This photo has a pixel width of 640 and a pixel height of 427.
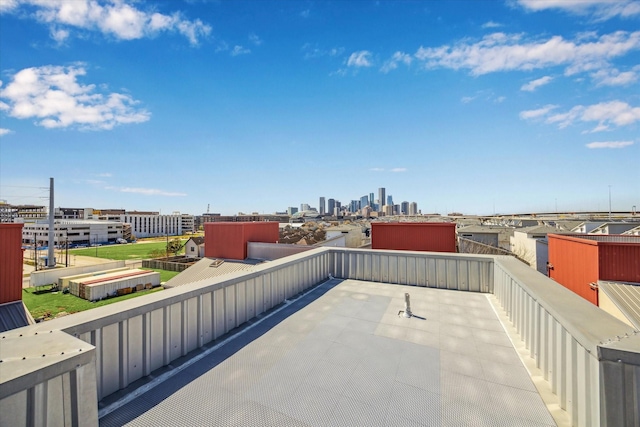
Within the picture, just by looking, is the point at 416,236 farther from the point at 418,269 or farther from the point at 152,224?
the point at 152,224

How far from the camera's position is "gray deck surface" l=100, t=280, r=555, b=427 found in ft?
8.84

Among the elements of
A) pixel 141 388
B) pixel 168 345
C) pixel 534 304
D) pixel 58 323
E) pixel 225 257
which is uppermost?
pixel 58 323

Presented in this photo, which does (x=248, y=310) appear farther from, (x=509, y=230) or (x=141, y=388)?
(x=509, y=230)

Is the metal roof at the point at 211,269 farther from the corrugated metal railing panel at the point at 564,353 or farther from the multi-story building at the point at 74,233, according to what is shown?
the multi-story building at the point at 74,233

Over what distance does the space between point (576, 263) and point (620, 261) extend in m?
2.02

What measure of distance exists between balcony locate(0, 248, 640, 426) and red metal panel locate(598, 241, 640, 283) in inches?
353

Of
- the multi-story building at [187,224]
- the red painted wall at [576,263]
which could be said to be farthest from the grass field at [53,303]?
the multi-story building at [187,224]

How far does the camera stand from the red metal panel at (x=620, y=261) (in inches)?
408

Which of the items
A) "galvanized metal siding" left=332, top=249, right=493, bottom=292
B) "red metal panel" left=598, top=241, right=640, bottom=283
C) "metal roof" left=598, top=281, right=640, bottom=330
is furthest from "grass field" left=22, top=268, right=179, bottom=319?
"red metal panel" left=598, top=241, right=640, bottom=283

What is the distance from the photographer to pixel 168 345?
137 inches

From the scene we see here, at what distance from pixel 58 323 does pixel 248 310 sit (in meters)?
2.65

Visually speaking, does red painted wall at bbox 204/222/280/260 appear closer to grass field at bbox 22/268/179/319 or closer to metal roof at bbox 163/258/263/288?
metal roof at bbox 163/258/263/288

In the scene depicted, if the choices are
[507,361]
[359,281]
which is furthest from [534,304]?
[359,281]

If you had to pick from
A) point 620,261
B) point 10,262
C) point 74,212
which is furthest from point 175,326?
point 74,212
